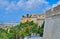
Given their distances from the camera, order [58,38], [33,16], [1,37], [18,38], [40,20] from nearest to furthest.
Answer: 1. [58,38]
2. [1,37]
3. [18,38]
4. [40,20]
5. [33,16]

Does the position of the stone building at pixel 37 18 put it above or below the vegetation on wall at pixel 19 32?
above

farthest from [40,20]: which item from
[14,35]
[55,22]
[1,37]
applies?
[55,22]

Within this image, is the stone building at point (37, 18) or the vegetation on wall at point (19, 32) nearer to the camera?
the vegetation on wall at point (19, 32)

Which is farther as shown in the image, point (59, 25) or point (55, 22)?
point (55, 22)

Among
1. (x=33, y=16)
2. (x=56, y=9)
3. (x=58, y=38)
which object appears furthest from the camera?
(x=33, y=16)

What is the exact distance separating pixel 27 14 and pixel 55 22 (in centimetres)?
6728

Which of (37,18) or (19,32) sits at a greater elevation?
(37,18)

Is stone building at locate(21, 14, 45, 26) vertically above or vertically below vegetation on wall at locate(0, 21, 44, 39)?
above

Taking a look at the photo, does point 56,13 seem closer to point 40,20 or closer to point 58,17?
point 58,17

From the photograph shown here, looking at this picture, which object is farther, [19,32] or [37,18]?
[37,18]

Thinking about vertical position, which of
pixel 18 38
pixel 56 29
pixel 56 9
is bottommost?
pixel 18 38

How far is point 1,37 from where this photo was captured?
3303cm

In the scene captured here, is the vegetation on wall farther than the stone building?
No

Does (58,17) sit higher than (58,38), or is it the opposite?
(58,17)
